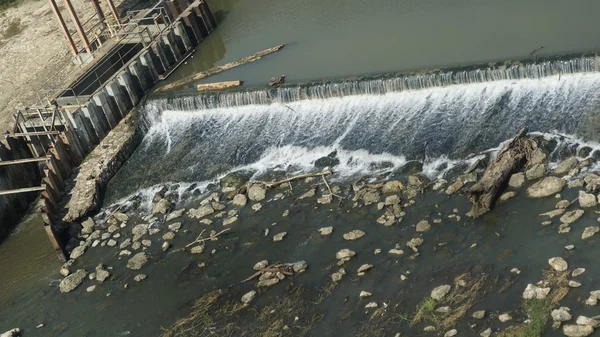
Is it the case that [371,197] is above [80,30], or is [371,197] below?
below

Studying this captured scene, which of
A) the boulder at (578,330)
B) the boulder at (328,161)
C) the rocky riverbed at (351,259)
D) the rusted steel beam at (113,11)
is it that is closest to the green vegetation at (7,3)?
the rusted steel beam at (113,11)

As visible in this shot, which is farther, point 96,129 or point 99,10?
point 99,10

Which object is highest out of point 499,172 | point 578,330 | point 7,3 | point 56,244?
point 7,3

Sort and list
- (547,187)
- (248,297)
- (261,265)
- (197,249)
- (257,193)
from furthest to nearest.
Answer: (257,193) < (197,249) < (261,265) < (248,297) < (547,187)

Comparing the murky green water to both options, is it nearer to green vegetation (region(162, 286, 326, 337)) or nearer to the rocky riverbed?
the rocky riverbed

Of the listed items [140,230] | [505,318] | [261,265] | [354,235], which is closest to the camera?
[505,318]

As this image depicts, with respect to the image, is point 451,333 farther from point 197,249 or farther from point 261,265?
point 197,249

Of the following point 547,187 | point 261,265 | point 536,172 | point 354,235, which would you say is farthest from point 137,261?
point 547,187
